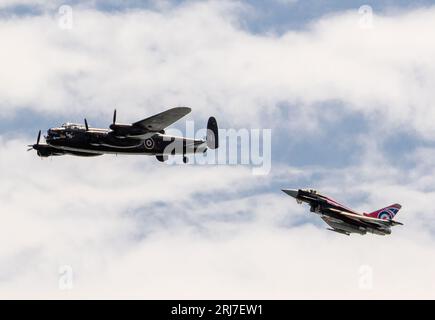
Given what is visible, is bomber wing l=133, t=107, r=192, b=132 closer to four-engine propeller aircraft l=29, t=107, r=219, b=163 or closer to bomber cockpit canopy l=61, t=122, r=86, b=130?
four-engine propeller aircraft l=29, t=107, r=219, b=163

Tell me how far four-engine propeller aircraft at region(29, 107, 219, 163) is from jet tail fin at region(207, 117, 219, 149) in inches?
240

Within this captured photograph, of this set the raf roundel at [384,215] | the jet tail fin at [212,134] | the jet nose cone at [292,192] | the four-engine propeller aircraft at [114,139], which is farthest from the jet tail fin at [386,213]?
the four-engine propeller aircraft at [114,139]

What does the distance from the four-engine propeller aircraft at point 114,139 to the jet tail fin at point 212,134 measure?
240 inches

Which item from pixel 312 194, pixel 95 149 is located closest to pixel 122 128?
pixel 95 149

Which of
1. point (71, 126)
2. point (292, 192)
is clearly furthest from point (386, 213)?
point (71, 126)

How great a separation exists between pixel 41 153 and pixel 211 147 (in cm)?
2200

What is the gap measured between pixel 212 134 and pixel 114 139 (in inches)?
577

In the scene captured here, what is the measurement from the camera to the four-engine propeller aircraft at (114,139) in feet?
367

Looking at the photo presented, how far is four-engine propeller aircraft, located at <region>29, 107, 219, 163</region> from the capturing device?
11194 centimetres

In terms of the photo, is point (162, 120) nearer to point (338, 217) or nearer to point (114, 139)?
point (114, 139)

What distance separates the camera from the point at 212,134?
12088cm

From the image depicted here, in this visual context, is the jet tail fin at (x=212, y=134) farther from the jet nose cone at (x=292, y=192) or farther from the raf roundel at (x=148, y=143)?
the jet nose cone at (x=292, y=192)
